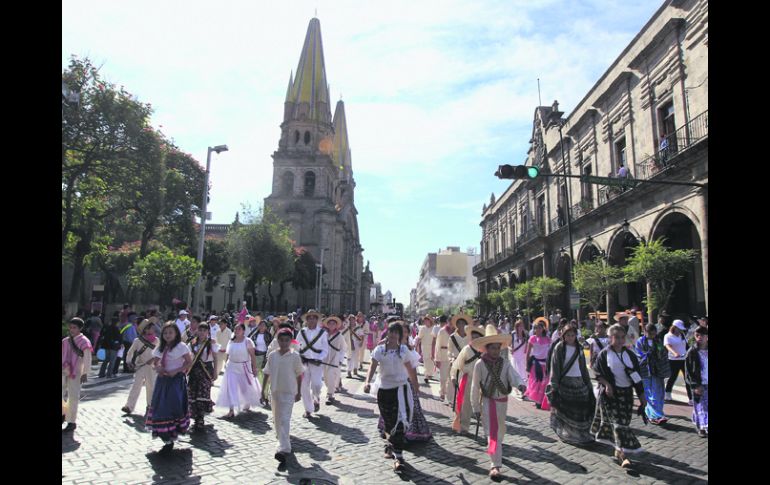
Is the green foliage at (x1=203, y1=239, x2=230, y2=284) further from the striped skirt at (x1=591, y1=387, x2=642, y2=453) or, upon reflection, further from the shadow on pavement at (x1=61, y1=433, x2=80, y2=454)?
the striped skirt at (x1=591, y1=387, x2=642, y2=453)

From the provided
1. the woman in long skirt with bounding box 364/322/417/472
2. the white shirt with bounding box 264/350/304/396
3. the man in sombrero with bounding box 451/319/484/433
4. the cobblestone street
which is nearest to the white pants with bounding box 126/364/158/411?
the cobblestone street

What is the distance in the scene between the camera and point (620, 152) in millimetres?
22922

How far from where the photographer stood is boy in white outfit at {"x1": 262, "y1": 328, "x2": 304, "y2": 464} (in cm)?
572

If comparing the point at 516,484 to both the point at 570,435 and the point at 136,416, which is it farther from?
the point at 136,416

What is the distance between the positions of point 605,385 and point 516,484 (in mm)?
2085

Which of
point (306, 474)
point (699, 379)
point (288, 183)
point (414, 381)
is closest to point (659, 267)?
point (699, 379)

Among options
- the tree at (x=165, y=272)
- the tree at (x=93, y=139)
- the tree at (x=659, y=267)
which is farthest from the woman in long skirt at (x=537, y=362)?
the tree at (x=93, y=139)

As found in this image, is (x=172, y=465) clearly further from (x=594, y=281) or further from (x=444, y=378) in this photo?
(x=594, y=281)

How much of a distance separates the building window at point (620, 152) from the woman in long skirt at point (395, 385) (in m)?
20.4

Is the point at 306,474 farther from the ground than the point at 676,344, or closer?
closer

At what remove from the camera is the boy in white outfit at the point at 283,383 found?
18.8ft

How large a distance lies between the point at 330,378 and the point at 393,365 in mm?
4399
